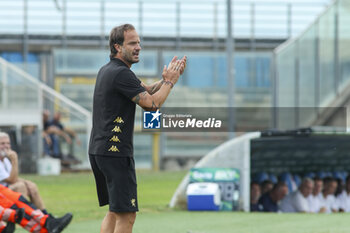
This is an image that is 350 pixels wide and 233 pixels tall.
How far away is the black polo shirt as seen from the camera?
6137 mm

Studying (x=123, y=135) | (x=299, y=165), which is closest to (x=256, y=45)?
(x=299, y=165)

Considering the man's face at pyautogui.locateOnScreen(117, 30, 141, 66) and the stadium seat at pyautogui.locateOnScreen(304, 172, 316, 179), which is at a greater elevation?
the man's face at pyautogui.locateOnScreen(117, 30, 141, 66)

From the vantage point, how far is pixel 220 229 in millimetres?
10469

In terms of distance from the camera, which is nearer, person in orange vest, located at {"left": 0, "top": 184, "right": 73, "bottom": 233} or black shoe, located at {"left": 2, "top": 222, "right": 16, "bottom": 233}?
person in orange vest, located at {"left": 0, "top": 184, "right": 73, "bottom": 233}

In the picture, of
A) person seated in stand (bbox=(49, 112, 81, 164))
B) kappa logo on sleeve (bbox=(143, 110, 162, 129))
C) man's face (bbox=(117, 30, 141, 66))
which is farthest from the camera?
person seated in stand (bbox=(49, 112, 81, 164))

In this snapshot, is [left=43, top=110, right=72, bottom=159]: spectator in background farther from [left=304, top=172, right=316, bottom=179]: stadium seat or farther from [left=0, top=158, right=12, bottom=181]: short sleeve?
[left=0, top=158, right=12, bottom=181]: short sleeve

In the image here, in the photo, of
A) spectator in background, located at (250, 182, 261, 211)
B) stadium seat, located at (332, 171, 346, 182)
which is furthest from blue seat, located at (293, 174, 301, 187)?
spectator in background, located at (250, 182, 261, 211)

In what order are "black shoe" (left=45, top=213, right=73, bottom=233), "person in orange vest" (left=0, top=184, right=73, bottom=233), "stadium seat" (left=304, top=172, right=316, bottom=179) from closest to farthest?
"person in orange vest" (left=0, top=184, right=73, bottom=233)
"black shoe" (left=45, top=213, right=73, bottom=233)
"stadium seat" (left=304, top=172, right=316, bottom=179)

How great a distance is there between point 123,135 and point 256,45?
3028cm

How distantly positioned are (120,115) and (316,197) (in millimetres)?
10942

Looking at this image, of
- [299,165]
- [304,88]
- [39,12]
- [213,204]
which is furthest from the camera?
[39,12]

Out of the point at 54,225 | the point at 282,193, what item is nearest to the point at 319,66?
the point at 282,193

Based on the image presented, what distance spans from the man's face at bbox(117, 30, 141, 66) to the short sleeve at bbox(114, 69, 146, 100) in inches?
6.4

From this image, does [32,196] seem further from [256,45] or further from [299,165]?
[256,45]
